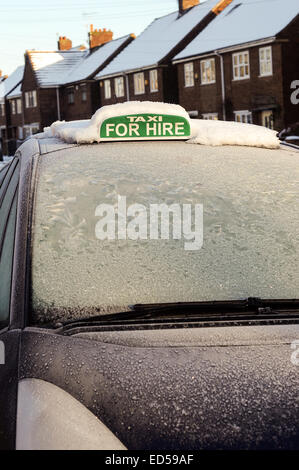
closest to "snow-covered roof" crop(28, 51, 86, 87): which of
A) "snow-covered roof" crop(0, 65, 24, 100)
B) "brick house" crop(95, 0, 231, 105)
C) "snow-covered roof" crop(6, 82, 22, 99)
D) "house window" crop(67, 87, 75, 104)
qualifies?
"house window" crop(67, 87, 75, 104)

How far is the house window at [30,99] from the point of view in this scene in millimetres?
62050

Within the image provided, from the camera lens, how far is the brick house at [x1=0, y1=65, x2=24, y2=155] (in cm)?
6831

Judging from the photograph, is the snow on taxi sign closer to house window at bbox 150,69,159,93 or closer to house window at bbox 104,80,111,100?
house window at bbox 150,69,159,93

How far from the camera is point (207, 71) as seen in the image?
41062 mm

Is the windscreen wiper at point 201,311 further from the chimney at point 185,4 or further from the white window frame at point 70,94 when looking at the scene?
the white window frame at point 70,94

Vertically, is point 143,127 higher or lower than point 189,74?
lower

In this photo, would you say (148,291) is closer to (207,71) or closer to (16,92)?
(207,71)

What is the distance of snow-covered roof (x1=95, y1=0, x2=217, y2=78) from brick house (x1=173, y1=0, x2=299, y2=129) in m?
2.59

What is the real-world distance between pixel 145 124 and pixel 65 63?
61.7m

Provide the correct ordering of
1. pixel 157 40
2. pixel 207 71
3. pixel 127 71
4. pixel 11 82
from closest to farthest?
pixel 207 71 → pixel 157 40 → pixel 127 71 → pixel 11 82

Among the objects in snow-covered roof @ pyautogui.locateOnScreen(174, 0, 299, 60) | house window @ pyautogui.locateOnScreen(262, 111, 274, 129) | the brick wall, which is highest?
snow-covered roof @ pyautogui.locateOnScreen(174, 0, 299, 60)

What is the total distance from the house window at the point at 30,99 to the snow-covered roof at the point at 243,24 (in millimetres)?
22049

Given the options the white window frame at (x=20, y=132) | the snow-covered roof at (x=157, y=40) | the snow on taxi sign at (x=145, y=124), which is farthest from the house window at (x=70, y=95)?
the snow on taxi sign at (x=145, y=124)

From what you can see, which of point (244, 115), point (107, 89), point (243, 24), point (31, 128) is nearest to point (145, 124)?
point (244, 115)
